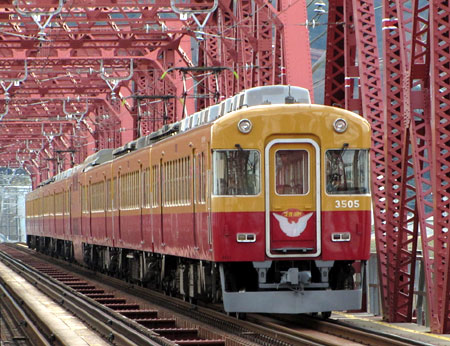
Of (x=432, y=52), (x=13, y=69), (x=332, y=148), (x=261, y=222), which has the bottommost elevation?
Result: (x=261, y=222)

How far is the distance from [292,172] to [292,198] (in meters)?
0.36

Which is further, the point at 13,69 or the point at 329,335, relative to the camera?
the point at 13,69

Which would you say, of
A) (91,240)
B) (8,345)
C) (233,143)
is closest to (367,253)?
(233,143)

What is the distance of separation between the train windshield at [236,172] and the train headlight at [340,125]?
3.69ft

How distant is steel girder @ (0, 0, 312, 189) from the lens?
80.5ft

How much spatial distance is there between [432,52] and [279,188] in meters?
2.73

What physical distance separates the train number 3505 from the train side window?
433mm

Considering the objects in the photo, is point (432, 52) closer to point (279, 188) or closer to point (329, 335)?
point (279, 188)

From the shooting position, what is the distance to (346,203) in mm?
15359

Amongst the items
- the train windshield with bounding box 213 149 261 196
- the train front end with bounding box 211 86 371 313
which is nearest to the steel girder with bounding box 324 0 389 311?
the train front end with bounding box 211 86 371 313

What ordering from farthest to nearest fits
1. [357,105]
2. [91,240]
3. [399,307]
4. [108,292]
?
[91,240], [108,292], [357,105], [399,307]

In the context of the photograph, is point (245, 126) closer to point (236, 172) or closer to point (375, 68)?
point (236, 172)

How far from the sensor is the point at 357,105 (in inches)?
739

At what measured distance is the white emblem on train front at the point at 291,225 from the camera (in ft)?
49.9
